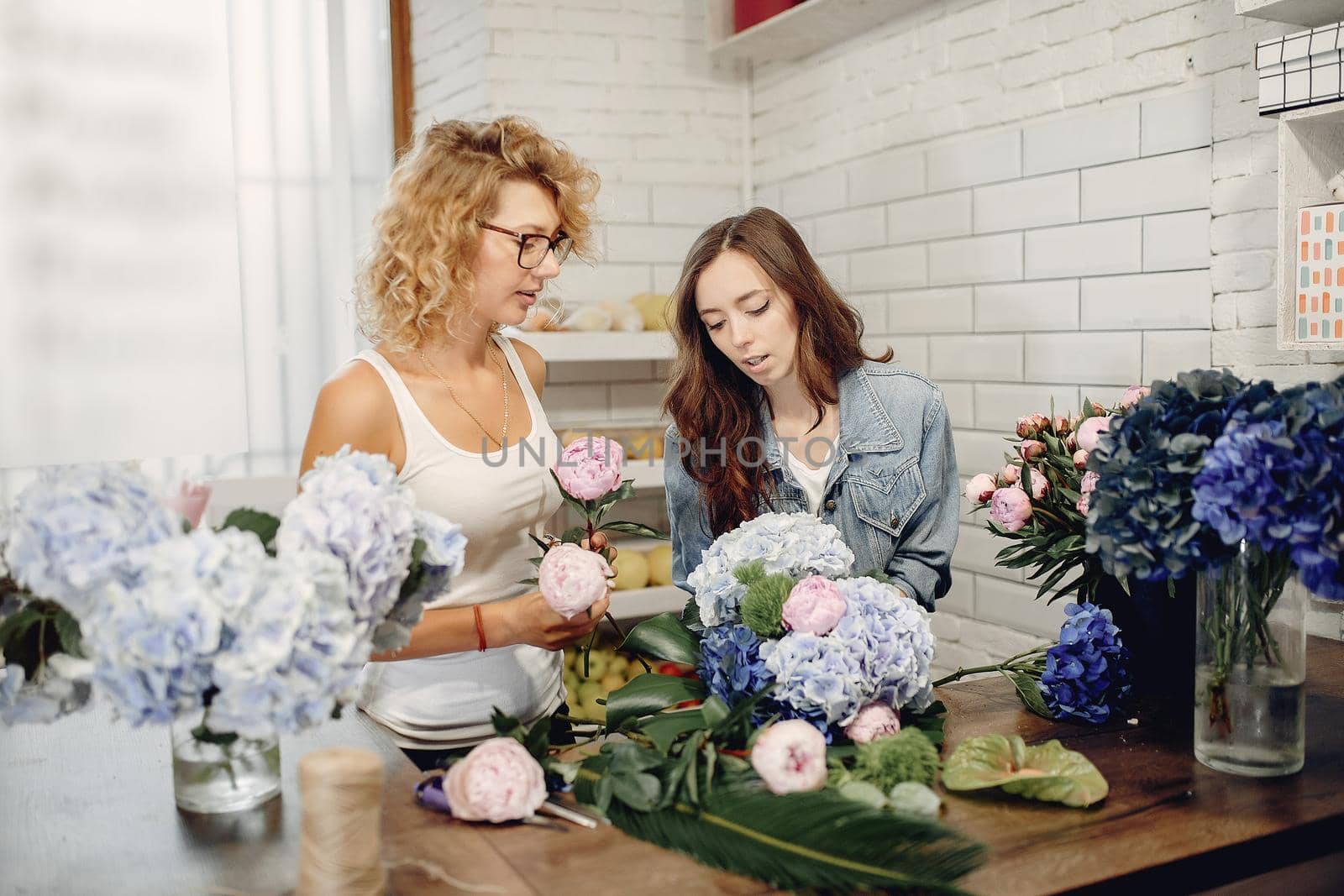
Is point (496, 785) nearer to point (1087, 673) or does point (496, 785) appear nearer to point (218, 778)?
point (218, 778)

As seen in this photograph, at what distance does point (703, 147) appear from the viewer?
379 centimetres

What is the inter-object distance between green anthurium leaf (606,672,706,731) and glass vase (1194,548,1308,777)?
0.64 metres

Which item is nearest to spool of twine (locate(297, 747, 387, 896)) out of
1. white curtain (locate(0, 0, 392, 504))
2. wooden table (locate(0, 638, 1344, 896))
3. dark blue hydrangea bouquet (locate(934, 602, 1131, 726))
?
wooden table (locate(0, 638, 1344, 896))

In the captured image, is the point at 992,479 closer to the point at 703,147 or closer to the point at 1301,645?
the point at 1301,645

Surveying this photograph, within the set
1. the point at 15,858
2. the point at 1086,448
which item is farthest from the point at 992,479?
the point at 15,858

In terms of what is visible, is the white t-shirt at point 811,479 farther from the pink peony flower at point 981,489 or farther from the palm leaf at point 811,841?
the palm leaf at point 811,841

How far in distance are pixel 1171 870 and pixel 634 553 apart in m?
2.30

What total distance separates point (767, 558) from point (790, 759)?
0.29 meters

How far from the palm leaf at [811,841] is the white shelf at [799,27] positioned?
248 cm

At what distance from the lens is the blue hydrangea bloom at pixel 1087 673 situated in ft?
5.05

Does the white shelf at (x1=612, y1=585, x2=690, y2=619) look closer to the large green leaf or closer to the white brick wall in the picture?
the white brick wall

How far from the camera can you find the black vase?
1.68 meters

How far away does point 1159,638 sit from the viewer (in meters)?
1.70

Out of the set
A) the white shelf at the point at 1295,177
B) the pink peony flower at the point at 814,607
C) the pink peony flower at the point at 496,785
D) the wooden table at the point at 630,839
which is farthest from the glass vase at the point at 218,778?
the white shelf at the point at 1295,177
